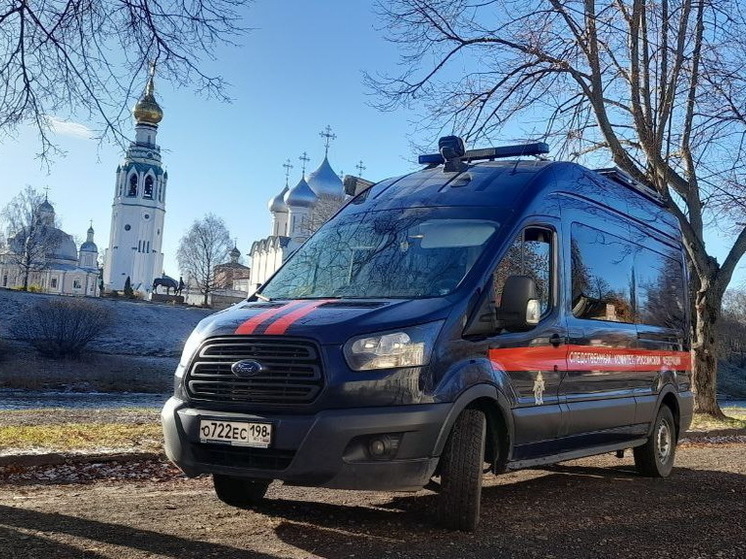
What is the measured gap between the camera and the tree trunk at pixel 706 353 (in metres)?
17.3

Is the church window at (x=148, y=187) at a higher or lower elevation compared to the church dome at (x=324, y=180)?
higher

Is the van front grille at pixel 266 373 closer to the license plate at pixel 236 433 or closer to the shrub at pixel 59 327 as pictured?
the license plate at pixel 236 433

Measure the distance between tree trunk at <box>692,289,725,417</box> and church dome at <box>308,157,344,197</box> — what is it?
68266mm

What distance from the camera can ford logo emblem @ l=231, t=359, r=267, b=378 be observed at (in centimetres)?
493

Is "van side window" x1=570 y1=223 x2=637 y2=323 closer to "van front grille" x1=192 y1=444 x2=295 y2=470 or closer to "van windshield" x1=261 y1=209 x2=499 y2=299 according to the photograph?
"van windshield" x1=261 y1=209 x2=499 y2=299

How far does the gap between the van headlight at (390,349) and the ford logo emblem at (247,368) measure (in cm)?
56

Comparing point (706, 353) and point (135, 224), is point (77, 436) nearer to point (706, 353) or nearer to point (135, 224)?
point (706, 353)

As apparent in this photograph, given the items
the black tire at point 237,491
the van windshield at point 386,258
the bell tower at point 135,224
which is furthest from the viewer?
the bell tower at point 135,224

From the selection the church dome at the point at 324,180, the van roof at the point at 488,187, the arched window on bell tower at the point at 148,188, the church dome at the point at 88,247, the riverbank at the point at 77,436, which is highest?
the arched window on bell tower at the point at 148,188

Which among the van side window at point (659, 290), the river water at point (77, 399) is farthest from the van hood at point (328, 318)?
the river water at point (77, 399)

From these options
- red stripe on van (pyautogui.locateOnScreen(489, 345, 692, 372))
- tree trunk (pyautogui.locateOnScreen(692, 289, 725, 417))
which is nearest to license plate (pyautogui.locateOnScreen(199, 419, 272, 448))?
red stripe on van (pyautogui.locateOnScreen(489, 345, 692, 372))

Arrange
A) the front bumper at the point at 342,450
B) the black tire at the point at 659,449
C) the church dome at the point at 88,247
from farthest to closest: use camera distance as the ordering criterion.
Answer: the church dome at the point at 88,247
the black tire at the point at 659,449
the front bumper at the point at 342,450

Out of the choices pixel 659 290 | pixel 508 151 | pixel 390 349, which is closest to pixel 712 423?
pixel 659 290

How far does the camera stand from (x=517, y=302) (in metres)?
5.41
